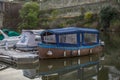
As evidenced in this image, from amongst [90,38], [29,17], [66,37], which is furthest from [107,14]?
[66,37]

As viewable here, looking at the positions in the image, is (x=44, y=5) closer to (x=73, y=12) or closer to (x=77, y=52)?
(x=73, y=12)

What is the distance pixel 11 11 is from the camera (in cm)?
6469

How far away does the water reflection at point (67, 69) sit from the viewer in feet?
48.3

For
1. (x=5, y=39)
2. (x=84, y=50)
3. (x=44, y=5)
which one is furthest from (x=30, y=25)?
(x=84, y=50)

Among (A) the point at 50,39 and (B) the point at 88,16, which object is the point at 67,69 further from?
(B) the point at 88,16

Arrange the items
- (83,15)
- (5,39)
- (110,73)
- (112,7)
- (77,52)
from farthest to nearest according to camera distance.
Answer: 1. (83,15)
2. (112,7)
3. (5,39)
4. (77,52)
5. (110,73)

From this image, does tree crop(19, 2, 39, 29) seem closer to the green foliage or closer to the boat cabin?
the green foliage

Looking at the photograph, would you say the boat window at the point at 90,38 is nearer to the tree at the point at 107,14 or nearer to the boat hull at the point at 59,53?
the boat hull at the point at 59,53

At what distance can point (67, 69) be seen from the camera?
54.3 ft

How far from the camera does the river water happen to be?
14.6 m

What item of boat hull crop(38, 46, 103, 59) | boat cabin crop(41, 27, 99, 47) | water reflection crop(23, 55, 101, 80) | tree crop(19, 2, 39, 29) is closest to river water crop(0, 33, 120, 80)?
water reflection crop(23, 55, 101, 80)

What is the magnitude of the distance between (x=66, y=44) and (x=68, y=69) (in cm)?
377

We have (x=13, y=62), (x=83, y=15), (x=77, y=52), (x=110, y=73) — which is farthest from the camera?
(x=83, y=15)

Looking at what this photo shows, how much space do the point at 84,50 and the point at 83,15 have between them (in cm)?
3370
